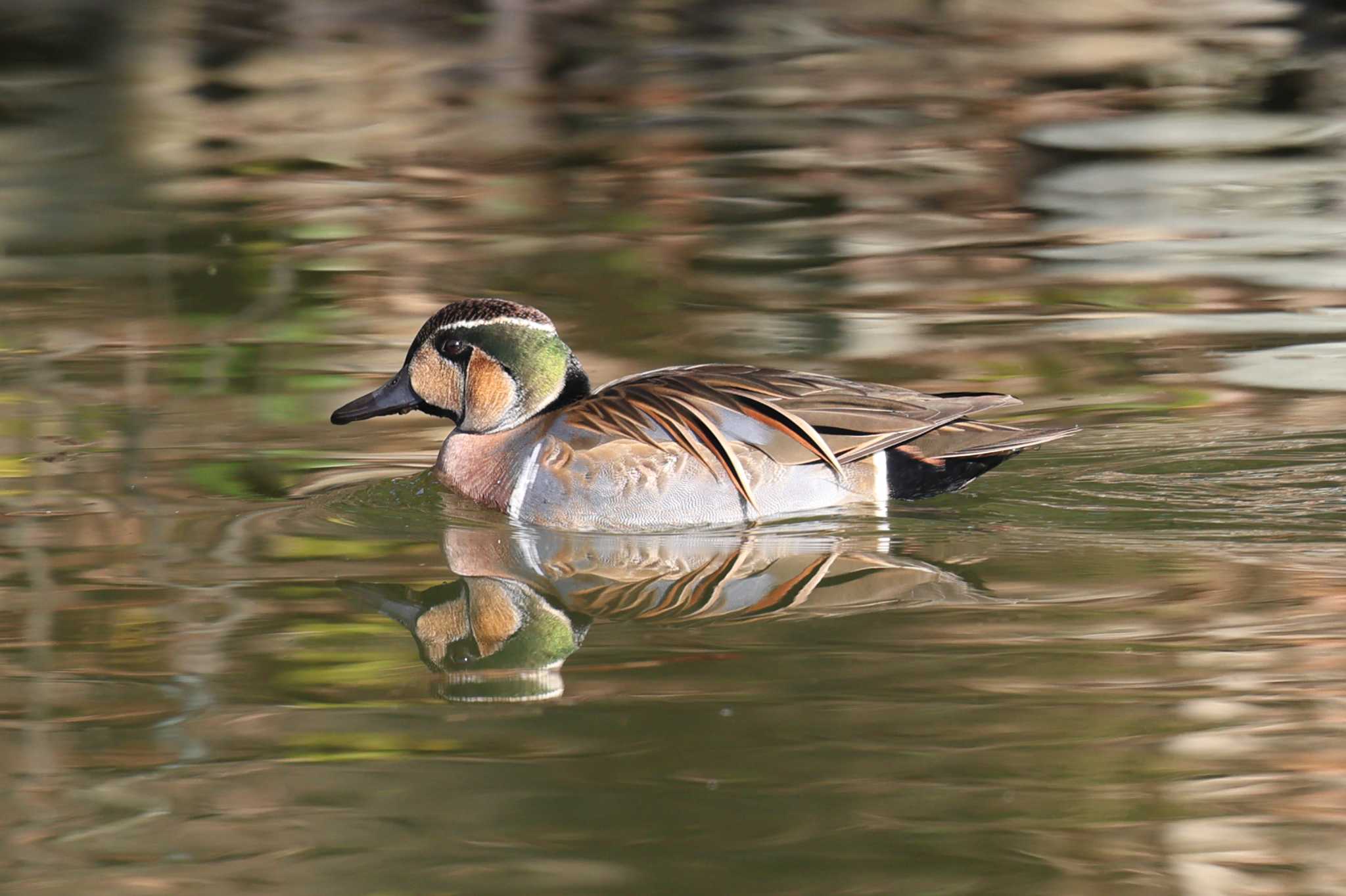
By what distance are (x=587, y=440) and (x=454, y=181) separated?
6.49 m

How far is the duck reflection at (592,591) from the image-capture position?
15.7 ft

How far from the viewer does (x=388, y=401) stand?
679 cm

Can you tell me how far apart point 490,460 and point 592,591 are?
1257 mm

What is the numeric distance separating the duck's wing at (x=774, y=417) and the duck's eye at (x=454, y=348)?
560 mm

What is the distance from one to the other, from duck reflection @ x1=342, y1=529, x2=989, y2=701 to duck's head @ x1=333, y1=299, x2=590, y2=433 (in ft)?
2.21

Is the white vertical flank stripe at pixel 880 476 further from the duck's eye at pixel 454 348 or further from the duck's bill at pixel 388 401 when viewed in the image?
the duck's bill at pixel 388 401

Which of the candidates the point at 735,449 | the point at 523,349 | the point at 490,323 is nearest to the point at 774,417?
the point at 735,449

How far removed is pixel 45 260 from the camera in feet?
34.1

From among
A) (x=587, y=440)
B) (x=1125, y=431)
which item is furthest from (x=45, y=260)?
(x=1125, y=431)

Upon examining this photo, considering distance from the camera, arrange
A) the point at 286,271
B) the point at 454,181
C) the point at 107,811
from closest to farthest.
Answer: the point at 107,811 < the point at 286,271 < the point at 454,181

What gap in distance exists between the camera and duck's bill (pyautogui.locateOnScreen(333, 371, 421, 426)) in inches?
267

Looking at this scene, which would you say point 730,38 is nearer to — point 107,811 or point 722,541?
point 722,541

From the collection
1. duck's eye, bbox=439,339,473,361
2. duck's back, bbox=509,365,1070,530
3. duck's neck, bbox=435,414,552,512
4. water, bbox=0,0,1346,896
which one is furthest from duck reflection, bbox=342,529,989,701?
duck's eye, bbox=439,339,473,361

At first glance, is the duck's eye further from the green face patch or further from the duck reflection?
the duck reflection
